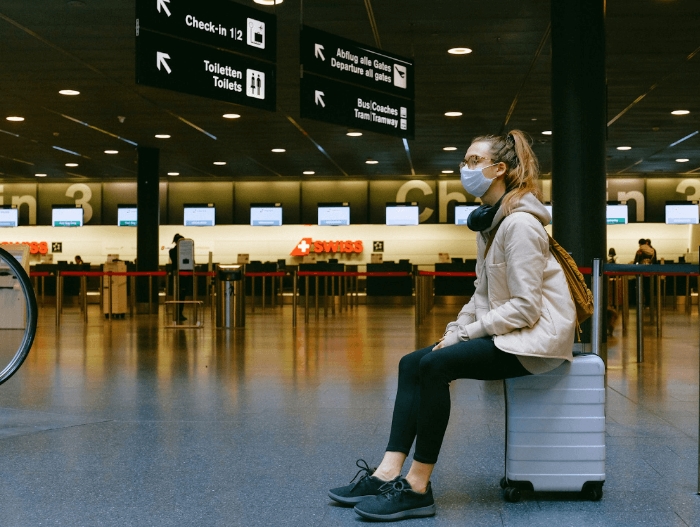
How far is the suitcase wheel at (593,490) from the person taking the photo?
3193mm

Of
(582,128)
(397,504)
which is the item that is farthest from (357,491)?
(582,128)

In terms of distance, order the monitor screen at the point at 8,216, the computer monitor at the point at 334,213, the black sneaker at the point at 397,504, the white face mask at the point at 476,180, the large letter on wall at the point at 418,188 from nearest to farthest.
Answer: the black sneaker at the point at 397,504 < the white face mask at the point at 476,180 < the computer monitor at the point at 334,213 < the large letter on wall at the point at 418,188 < the monitor screen at the point at 8,216

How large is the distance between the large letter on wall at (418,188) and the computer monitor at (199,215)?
594 centimetres

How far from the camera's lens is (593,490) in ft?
10.5

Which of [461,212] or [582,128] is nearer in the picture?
[582,128]

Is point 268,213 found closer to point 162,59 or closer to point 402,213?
point 402,213

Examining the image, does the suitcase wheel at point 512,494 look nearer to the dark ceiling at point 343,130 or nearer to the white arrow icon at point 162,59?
the white arrow icon at point 162,59

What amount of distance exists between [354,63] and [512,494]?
555 cm

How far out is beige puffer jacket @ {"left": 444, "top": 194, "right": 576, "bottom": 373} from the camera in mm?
3102

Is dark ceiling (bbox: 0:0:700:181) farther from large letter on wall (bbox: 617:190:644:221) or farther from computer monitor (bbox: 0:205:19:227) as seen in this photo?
→ computer monitor (bbox: 0:205:19:227)

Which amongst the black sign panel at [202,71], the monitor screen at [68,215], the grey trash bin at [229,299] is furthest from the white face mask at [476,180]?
the monitor screen at [68,215]

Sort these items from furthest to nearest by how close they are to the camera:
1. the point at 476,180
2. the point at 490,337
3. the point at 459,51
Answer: the point at 459,51 → the point at 476,180 → the point at 490,337

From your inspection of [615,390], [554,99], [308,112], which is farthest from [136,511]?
[554,99]

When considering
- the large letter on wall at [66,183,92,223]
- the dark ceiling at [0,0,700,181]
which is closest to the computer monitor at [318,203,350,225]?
the dark ceiling at [0,0,700,181]
